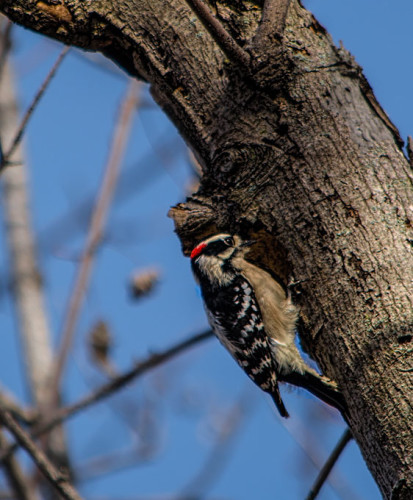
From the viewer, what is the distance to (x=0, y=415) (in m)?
2.80

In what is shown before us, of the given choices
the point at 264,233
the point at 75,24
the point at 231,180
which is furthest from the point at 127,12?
the point at 264,233

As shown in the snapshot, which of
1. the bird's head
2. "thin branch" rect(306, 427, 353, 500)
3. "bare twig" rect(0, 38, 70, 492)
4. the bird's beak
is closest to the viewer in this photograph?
"thin branch" rect(306, 427, 353, 500)

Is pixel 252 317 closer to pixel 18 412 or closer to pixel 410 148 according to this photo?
pixel 410 148

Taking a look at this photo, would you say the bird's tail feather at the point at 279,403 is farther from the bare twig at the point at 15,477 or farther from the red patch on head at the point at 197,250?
the bare twig at the point at 15,477

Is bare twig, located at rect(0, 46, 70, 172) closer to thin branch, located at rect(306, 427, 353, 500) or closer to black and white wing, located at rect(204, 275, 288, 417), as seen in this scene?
black and white wing, located at rect(204, 275, 288, 417)

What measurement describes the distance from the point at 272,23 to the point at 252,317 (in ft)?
5.72

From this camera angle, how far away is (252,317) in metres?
3.72

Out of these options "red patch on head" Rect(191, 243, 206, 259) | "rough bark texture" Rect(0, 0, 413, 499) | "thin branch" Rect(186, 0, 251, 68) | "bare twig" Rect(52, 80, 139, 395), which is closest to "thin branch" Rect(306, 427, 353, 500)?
"rough bark texture" Rect(0, 0, 413, 499)

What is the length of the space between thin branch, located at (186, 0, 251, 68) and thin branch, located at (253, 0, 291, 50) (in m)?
0.10

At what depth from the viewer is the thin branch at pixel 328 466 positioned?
2.49 metres

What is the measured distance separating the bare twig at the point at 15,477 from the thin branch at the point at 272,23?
2740mm

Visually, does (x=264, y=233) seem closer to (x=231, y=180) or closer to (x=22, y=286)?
(x=231, y=180)

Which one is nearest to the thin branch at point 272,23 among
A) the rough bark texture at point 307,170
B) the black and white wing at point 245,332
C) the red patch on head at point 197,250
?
the rough bark texture at point 307,170

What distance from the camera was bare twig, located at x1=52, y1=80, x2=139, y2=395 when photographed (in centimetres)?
477
